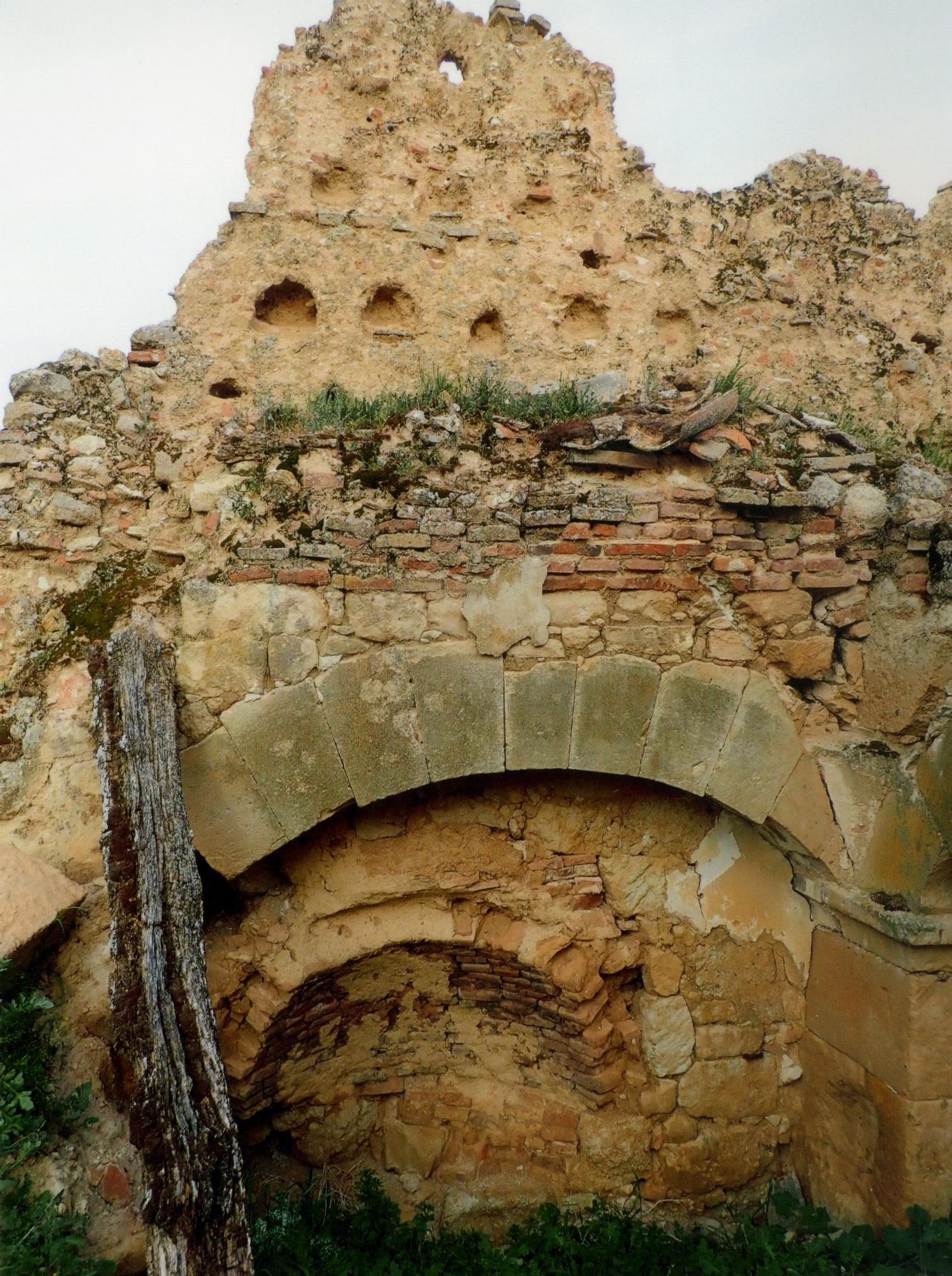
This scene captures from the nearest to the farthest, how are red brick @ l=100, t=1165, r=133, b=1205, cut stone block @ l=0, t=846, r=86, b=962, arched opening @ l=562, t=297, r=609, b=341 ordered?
red brick @ l=100, t=1165, r=133, b=1205
cut stone block @ l=0, t=846, r=86, b=962
arched opening @ l=562, t=297, r=609, b=341

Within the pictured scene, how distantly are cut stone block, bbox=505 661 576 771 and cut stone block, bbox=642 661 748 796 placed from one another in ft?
1.11

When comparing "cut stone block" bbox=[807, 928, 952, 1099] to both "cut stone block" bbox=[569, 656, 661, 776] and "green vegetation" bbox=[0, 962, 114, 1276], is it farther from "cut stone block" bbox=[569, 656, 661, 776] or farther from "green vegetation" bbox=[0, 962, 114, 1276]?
"green vegetation" bbox=[0, 962, 114, 1276]

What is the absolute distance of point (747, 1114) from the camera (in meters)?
3.31

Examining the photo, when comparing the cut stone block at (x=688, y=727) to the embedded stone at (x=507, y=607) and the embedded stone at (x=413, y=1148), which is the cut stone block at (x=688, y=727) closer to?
the embedded stone at (x=507, y=607)

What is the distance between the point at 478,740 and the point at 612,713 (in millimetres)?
518

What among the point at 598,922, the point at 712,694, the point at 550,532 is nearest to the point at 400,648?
the point at 550,532

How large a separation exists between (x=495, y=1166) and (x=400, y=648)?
7.88ft

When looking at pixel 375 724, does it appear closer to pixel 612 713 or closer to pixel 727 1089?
pixel 612 713

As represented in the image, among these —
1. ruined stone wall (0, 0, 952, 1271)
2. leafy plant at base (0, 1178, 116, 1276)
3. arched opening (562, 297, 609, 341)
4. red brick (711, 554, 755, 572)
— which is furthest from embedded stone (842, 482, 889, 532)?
leafy plant at base (0, 1178, 116, 1276)

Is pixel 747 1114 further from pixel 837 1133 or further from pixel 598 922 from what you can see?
pixel 598 922

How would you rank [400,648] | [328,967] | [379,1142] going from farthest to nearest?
[379,1142] < [328,967] < [400,648]

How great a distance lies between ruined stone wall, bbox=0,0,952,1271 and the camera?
278 centimetres

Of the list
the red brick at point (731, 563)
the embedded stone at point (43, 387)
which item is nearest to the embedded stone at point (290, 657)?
the embedded stone at point (43, 387)

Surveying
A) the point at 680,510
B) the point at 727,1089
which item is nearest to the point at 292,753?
the point at 680,510
